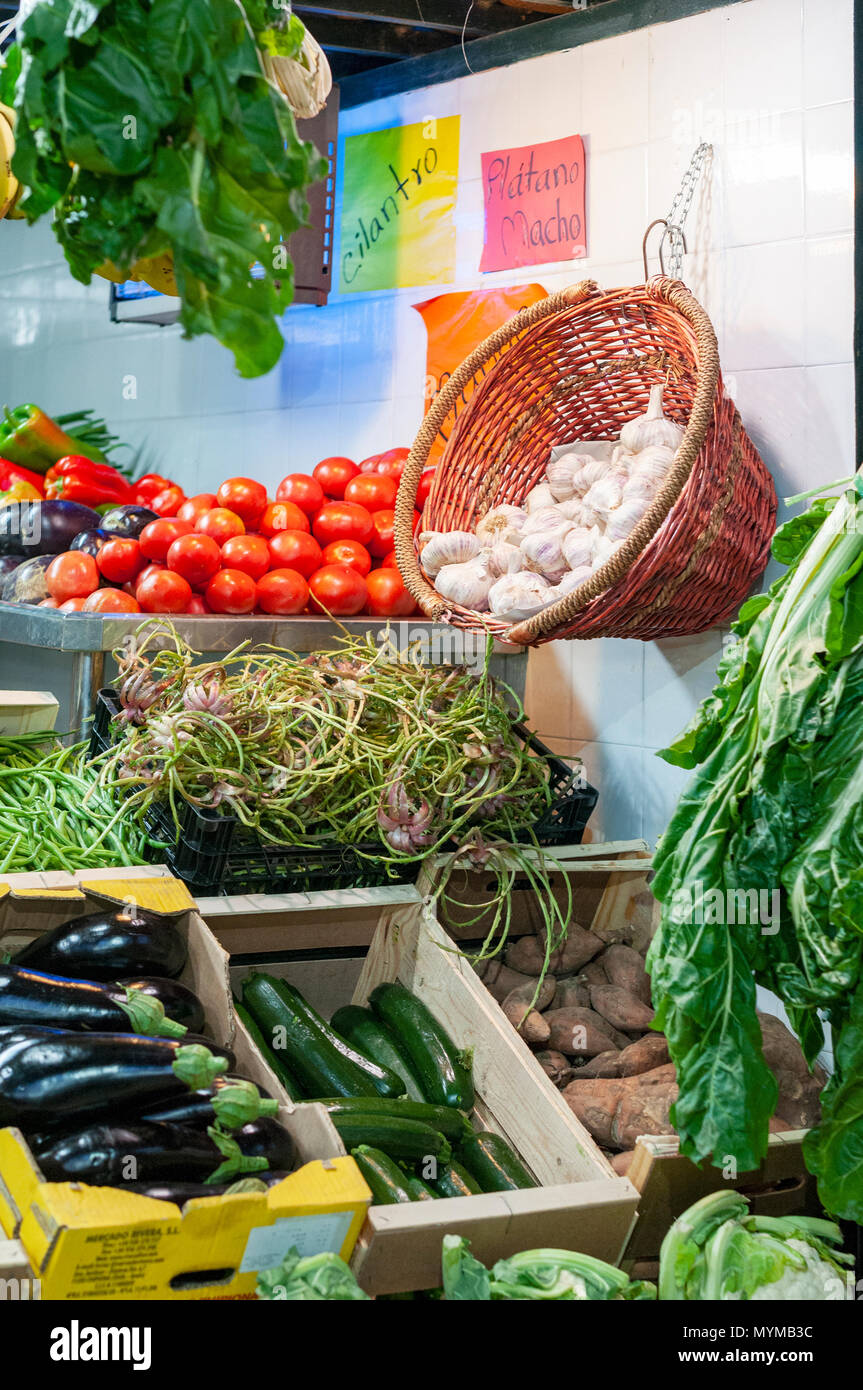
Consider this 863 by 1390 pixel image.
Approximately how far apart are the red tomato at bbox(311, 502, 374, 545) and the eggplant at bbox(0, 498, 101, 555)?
2.24ft

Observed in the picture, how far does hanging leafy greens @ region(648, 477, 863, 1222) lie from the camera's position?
65.1 inches

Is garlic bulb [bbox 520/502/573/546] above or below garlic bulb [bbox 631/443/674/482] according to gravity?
below

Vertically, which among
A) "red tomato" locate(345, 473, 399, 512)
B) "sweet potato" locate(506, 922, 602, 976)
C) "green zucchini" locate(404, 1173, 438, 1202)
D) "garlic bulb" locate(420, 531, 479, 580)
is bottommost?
"green zucchini" locate(404, 1173, 438, 1202)

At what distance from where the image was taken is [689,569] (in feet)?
8.10

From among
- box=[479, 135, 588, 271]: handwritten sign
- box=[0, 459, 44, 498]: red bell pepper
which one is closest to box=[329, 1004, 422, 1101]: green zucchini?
box=[479, 135, 588, 271]: handwritten sign

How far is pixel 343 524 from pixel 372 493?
168mm

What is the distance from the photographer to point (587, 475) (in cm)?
279

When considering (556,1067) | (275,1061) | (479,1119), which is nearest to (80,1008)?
(275,1061)

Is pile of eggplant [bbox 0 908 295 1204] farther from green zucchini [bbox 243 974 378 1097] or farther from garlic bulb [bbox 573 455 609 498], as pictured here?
garlic bulb [bbox 573 455 609 498]

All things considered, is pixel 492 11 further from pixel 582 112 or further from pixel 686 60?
pixel 686 60

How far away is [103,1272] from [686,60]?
10.1 ft
